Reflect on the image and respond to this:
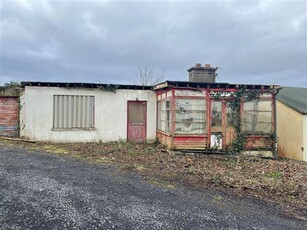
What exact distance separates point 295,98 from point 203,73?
535 cm

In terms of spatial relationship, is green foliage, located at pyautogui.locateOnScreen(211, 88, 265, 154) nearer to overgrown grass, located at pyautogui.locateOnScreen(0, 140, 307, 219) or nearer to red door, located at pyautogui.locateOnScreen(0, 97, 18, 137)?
overgrown grass, located at pyautogui.locateOnScreen(0, 140, 307, 219)

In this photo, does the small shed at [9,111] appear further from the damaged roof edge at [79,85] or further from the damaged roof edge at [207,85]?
the damaged roof edge at [207,85]

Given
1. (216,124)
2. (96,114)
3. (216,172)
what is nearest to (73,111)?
(96,114)

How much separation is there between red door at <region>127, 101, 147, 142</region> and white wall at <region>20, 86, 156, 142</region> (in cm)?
20

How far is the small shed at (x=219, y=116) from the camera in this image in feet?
34.1

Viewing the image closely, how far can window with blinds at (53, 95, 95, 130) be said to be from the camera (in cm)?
1188

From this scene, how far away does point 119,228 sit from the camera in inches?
137

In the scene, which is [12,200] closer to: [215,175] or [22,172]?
[22,172]

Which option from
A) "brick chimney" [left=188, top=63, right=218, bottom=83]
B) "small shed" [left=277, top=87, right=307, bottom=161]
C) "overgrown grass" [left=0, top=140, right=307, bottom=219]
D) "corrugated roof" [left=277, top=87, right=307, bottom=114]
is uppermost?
"brick chimney" [left=188, top=63, right=218, bottom=83]

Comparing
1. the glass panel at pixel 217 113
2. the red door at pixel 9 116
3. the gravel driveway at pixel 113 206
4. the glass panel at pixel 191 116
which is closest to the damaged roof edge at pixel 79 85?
the red door at pixel 9 116

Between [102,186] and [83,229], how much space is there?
6.18ft

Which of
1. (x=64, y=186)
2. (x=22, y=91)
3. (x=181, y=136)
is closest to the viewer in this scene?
(x=64, y=186)

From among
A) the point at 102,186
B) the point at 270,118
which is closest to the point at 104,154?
the point at 102,186

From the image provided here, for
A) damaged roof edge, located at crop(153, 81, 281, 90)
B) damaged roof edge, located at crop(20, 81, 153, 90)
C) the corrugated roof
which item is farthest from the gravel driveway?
the corrugated roof
